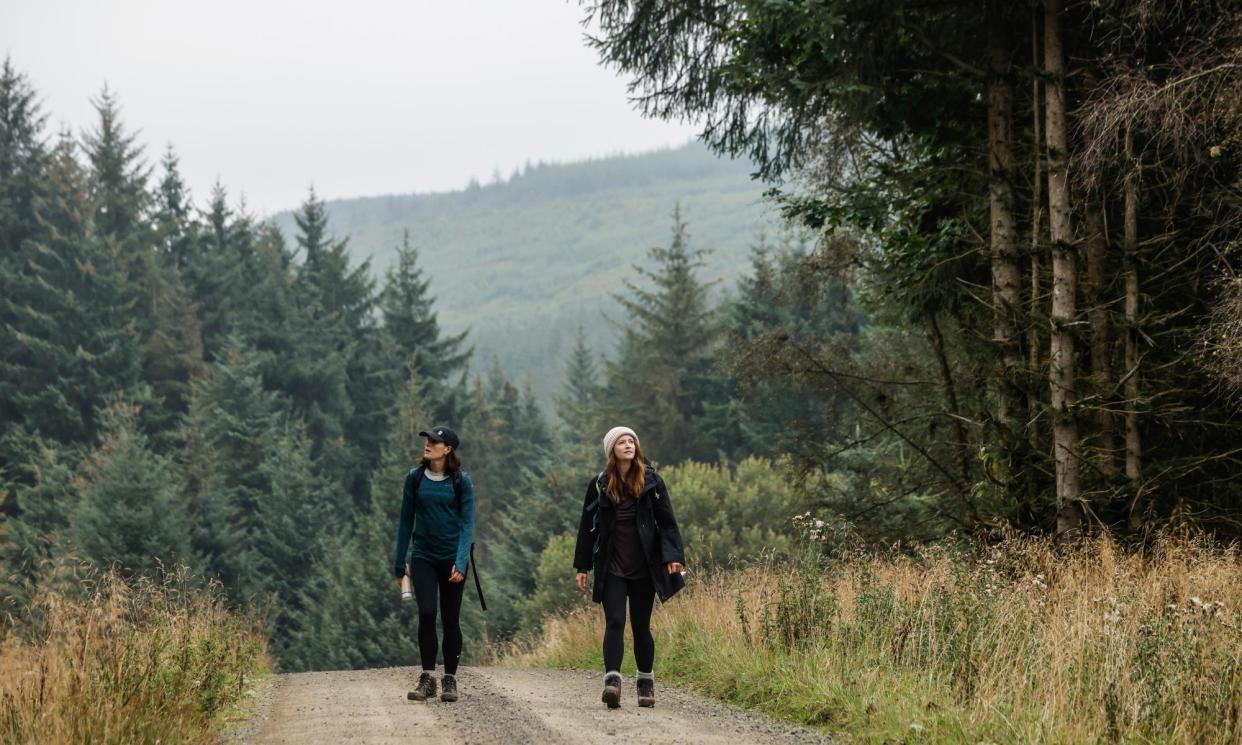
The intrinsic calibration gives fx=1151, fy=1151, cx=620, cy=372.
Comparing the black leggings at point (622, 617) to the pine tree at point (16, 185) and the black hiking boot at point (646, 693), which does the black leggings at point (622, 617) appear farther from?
the pine tree at point (16, 185)

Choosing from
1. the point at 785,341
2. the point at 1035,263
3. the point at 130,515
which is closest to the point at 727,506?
the point at 130,515

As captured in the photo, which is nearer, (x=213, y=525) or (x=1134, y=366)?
(x=1134, y=366)

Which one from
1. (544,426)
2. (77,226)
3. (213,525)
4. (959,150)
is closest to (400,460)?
(213,525)

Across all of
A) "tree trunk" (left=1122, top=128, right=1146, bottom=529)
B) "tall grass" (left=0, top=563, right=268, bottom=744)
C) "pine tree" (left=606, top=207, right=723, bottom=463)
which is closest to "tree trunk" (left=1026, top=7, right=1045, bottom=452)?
"tree trunk" (left=1122, top=128, right=1146, bottom=529)

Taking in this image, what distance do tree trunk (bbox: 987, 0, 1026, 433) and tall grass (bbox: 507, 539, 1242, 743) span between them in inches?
73.9

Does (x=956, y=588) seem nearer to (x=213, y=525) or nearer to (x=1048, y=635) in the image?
(x=1048, y=635)

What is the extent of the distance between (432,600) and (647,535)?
1.73 meters

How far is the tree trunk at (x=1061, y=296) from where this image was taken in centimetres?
1055

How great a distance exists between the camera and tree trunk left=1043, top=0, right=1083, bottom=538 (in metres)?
10.6

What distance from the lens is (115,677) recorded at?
21.3 feet

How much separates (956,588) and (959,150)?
6.55 meters

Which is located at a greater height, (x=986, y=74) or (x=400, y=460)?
(x=986, y=74)

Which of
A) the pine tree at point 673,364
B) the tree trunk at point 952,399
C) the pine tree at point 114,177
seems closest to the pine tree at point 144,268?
the pine tree at point 114,177

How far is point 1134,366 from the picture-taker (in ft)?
33.9
